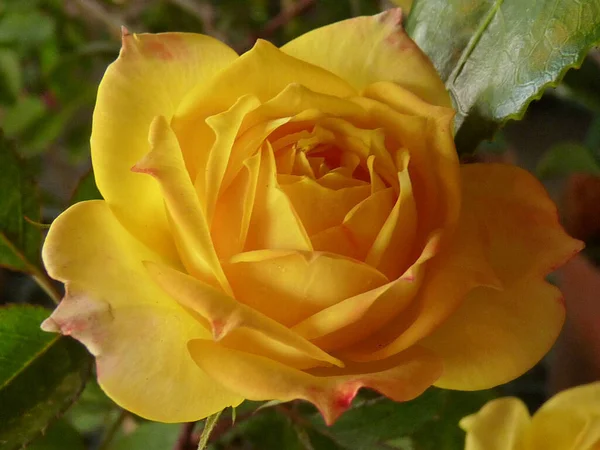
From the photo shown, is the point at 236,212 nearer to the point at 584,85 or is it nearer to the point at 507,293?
the point at 507,293

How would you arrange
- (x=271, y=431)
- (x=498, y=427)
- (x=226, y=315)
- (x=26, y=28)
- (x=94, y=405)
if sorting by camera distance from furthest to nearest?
(x=26, y=28) → (x=94, y=405) → (x=271, y=431) → (x=498, y=427) → (x=226, y=315)

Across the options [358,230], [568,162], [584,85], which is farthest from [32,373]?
[568,162]

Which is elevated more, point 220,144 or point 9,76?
point 220,144

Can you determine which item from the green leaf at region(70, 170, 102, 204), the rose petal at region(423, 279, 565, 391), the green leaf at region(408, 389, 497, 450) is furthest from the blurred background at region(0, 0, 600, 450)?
the rose petal at region(423, 279, 565, 391)

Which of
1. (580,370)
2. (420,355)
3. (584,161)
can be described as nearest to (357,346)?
(420,355)

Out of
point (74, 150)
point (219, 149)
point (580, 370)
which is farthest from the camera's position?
point (74, 150)

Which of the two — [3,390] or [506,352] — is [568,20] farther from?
[3,390]
